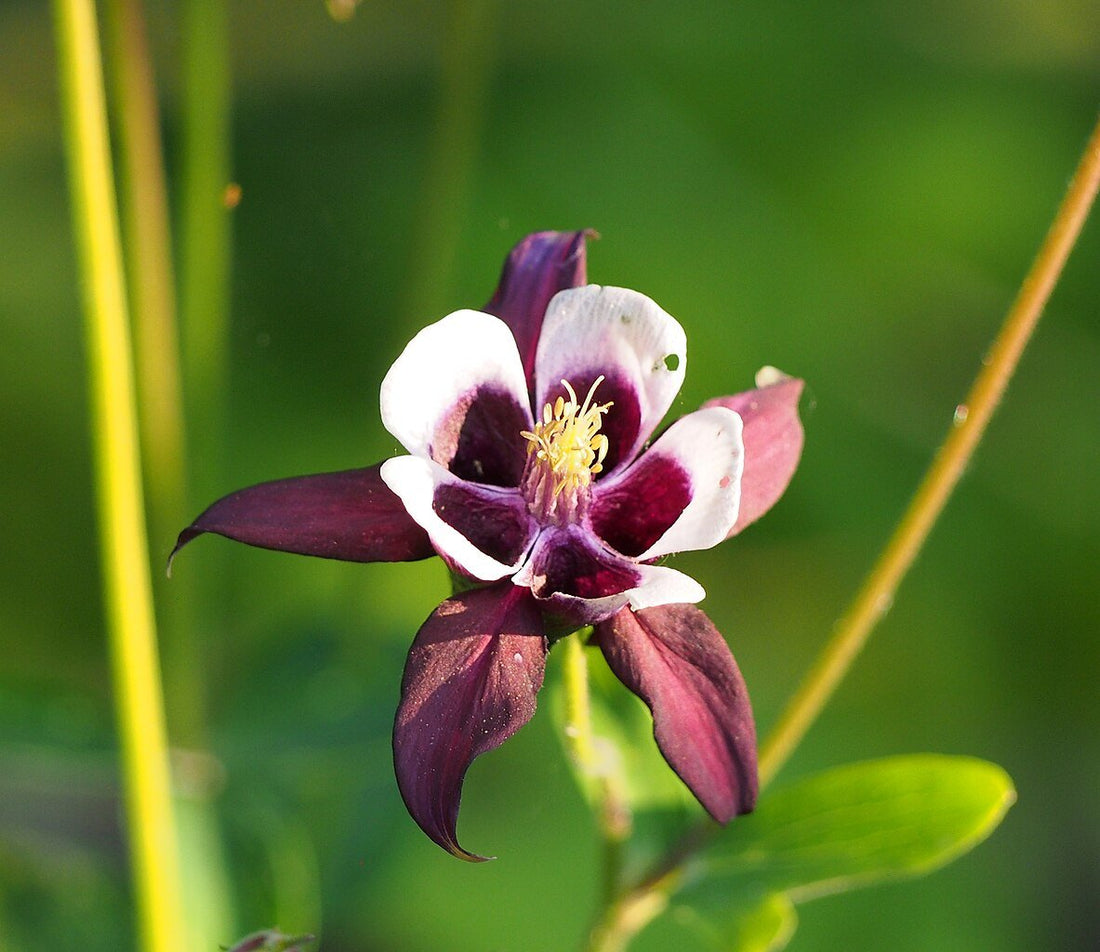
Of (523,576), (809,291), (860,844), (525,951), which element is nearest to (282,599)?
(525,951)

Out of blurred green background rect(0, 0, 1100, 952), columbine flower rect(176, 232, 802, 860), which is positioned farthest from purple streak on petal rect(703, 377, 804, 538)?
blurred green background rect(0, 0, 1100, 952)

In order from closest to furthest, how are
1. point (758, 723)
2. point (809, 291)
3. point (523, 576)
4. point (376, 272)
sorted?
point (523, 576) < point (376, 272) < point (758, 723) < point (809, 291)

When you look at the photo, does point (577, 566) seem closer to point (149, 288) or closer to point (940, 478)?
point (940, 478)

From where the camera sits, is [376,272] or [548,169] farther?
[548,169]

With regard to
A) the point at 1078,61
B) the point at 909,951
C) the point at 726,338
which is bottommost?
the point at 909,951

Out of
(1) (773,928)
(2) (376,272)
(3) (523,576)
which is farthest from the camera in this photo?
(2) (376,272)

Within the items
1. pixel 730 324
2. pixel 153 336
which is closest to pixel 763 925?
pixel 153 336

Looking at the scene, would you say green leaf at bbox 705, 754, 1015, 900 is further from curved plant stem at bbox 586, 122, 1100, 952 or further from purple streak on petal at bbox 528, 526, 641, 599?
purple streak on petal at bbox 528, 526, 641, 599

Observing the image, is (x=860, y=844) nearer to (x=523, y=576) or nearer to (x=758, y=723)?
(x=523, y=576)

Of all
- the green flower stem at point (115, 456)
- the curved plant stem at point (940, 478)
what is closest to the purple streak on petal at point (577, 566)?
the curved plant stem at point (940, 478)
